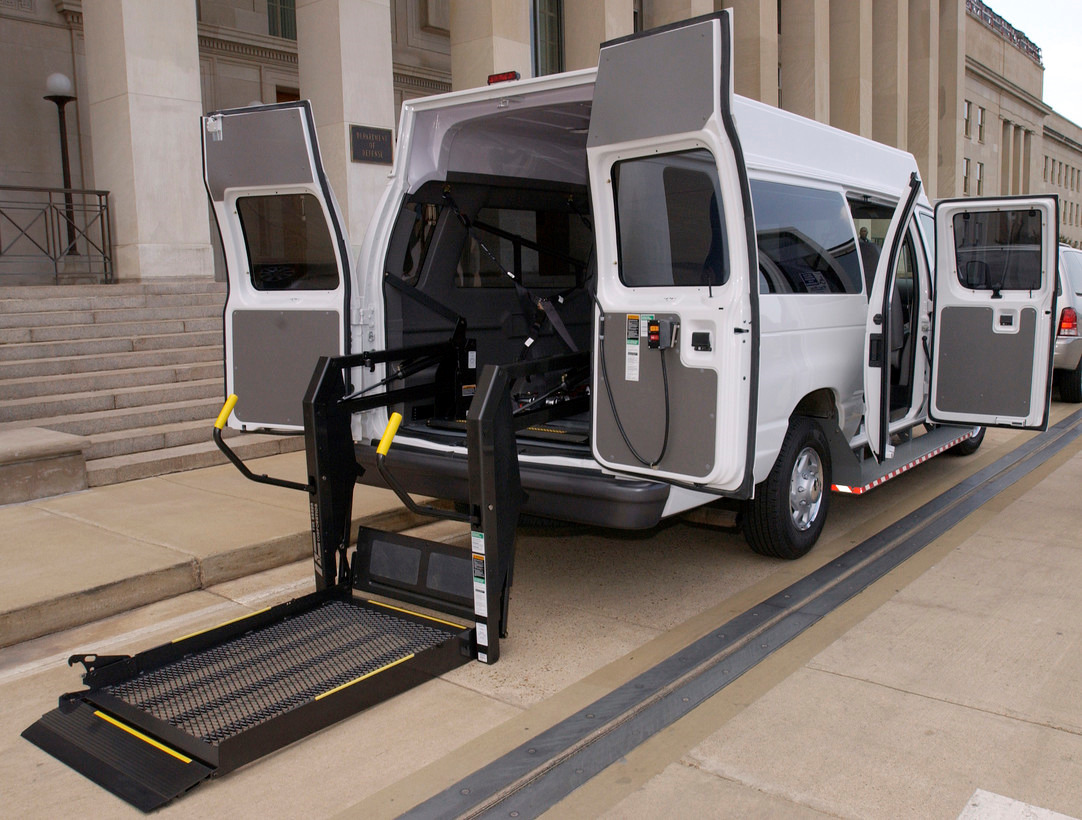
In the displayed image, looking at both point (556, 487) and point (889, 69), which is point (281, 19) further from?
point (889, 69)

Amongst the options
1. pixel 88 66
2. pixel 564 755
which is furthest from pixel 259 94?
pixel 564 755

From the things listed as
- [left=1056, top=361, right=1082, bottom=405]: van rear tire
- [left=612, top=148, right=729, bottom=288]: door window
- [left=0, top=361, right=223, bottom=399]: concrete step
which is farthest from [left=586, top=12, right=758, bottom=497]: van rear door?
[left=1056, top=361, right=1082, bottom=405]: van rear tire

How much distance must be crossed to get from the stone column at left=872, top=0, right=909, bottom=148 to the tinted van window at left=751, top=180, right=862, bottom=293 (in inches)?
780

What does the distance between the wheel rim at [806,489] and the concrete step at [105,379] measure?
5.98 metres

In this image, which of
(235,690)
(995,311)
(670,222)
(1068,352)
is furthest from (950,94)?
Answer: (235,690)

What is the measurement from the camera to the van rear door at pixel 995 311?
6.45m

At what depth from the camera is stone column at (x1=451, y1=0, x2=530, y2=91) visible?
1214 centimetres

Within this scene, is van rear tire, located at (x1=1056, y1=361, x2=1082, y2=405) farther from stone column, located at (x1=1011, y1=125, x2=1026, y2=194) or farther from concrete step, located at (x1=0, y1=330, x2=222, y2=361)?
stone column, located at (x1=1011, y1=125, x2=1026, y2=194)

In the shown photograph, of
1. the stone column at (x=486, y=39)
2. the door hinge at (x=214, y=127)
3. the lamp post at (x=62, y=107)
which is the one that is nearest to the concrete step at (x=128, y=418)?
the door hinge at (x=214, y=127)

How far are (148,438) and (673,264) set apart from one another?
5.15 m

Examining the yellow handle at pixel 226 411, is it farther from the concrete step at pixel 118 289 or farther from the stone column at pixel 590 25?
the stone column at pixel 590 25

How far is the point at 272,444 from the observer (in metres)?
8.10

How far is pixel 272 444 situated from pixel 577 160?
366cm

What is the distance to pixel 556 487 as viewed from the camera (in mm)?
4516
